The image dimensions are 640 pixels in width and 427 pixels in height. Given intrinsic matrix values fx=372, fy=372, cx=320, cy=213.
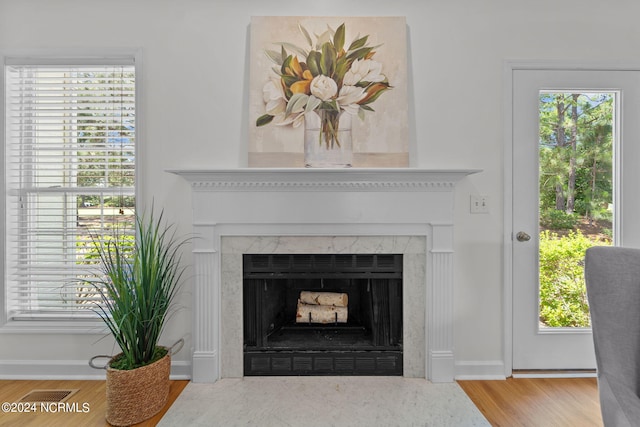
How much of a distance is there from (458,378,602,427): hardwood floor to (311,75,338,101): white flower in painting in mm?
1911

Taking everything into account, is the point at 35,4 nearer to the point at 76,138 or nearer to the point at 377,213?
the point at 76,138

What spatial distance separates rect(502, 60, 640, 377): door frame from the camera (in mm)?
2289

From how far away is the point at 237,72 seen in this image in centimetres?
229

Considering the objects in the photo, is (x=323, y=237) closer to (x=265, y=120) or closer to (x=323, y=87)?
(x=265, y=120)

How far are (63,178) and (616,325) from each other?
9.48 feet

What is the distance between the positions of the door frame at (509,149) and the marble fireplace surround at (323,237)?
390 mm

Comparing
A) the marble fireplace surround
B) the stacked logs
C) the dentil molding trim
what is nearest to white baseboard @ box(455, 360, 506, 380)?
the marble fireplace surround

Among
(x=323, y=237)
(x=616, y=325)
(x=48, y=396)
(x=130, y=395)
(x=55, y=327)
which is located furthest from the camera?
(x=55, y=327)

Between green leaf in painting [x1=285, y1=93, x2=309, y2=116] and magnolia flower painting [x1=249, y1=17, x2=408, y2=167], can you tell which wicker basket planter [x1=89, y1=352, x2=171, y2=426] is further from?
green leaf in painting [x1=285, y1=93, x2=309, y2=116]

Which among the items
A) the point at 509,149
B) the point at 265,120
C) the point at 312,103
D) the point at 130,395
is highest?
the point at 312,103

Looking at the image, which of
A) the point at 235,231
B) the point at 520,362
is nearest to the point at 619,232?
the point at 520,362

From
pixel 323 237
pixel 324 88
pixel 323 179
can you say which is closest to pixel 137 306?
pixel 323 237

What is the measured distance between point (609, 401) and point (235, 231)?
1804 millimetres

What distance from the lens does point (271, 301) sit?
234 cm
